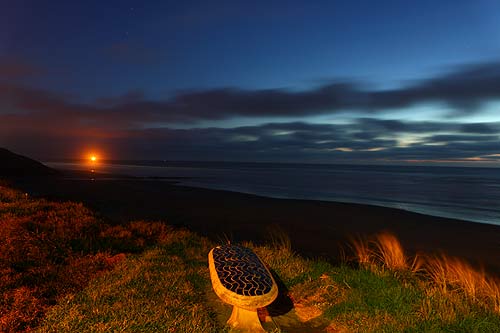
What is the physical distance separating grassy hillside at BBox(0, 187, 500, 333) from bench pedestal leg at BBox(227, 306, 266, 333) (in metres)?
0.29

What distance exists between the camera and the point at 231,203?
2714 cm

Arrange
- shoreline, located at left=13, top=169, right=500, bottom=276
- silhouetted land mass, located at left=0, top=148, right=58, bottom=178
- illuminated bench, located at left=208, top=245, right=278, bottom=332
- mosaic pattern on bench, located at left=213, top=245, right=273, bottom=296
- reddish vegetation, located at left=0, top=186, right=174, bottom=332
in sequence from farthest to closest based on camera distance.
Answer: silhouetted land mass, located at left=0, top=148, right=58, bottom=178 → shoreline, located at left=13, top=169, right=500, bottom=276 → reddish vegetation, located at left=0, top=186, right=174, bottom=332 → mosaic pattern on bench, located at left=213, top=245, right=273, bottom=296 → illuminated bench, located at left=208, top=245, right=278, bottom=332

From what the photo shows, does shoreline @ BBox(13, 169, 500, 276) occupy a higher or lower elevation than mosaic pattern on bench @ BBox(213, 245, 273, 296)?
lower

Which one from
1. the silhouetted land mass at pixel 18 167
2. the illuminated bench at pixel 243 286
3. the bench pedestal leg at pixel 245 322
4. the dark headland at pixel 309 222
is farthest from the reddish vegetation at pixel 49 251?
the silhouetted land mass at pixel 18 167

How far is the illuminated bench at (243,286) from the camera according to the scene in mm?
5160

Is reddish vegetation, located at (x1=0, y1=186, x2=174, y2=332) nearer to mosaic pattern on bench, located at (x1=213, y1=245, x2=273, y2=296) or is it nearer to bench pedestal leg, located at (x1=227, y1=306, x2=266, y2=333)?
mosaic pattern on bench, located at (x1=213, y1=245, x2=273, y2=296)

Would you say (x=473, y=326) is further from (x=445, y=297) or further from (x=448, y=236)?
(x=448, y=236)

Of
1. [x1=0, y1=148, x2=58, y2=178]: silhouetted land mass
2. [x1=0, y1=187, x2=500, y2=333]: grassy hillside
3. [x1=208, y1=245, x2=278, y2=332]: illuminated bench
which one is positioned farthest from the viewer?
[x1=0, y1=148, x2=58, y2=178]: silhouetted land mass

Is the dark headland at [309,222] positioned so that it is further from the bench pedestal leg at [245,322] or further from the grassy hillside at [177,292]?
the bench pedestal leg at [245,322]

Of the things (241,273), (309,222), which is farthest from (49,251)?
(309,222)

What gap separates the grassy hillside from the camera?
5.47 metres

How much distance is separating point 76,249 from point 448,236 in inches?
684

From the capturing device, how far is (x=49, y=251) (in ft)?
29.0

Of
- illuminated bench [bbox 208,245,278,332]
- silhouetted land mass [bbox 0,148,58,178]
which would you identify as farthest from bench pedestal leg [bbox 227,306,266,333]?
silhouetted land mass [bbox 0,148,58,178]
